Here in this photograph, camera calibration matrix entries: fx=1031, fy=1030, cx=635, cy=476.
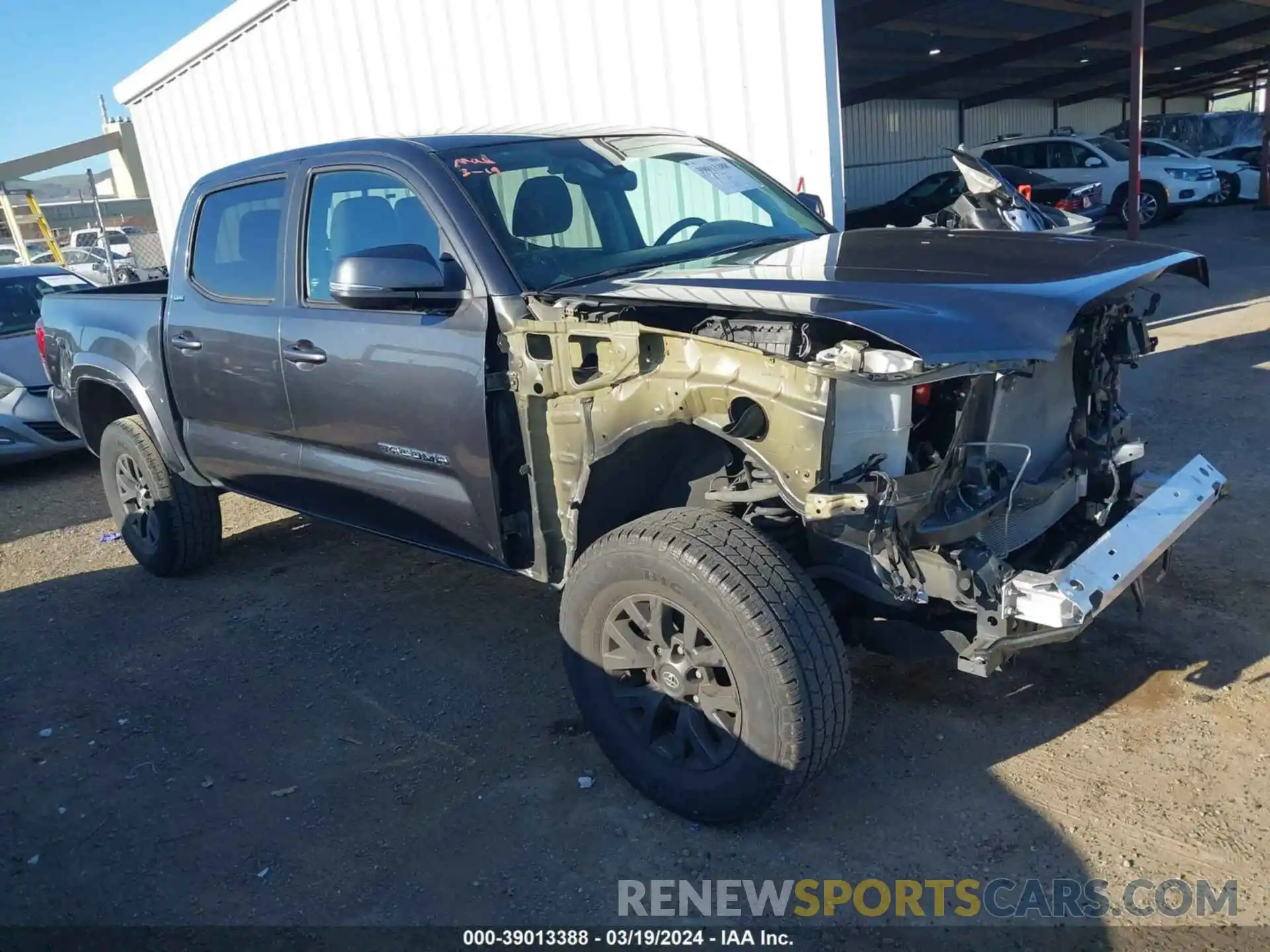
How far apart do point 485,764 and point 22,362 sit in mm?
6381

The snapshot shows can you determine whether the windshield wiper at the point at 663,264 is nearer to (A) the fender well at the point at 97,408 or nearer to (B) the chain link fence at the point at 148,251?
(A) the fender well at the point at 97,408

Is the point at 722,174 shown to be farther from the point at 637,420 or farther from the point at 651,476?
the point at 637,420

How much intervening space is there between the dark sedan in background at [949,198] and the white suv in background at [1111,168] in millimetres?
567

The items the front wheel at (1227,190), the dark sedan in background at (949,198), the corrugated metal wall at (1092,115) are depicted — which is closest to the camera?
the dark sedan in background at (949,198)

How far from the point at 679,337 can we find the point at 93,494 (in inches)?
238

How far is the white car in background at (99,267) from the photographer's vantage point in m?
13.4

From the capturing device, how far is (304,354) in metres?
3.87

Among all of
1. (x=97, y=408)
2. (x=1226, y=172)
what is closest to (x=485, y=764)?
(x=97, y=408)

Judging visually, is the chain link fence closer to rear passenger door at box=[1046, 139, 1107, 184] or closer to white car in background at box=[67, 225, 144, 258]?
rear passenger door at box=[1046, 139, 1107, 184]

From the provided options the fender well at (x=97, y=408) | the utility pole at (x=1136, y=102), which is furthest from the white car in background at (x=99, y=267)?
the utility pole at (x=1136, y=102)

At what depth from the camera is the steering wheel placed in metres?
3.79

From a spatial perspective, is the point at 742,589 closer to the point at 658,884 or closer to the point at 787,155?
the point at 658,884

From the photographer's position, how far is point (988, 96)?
2602 cm

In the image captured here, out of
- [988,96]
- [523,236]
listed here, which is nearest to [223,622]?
[523,236]
